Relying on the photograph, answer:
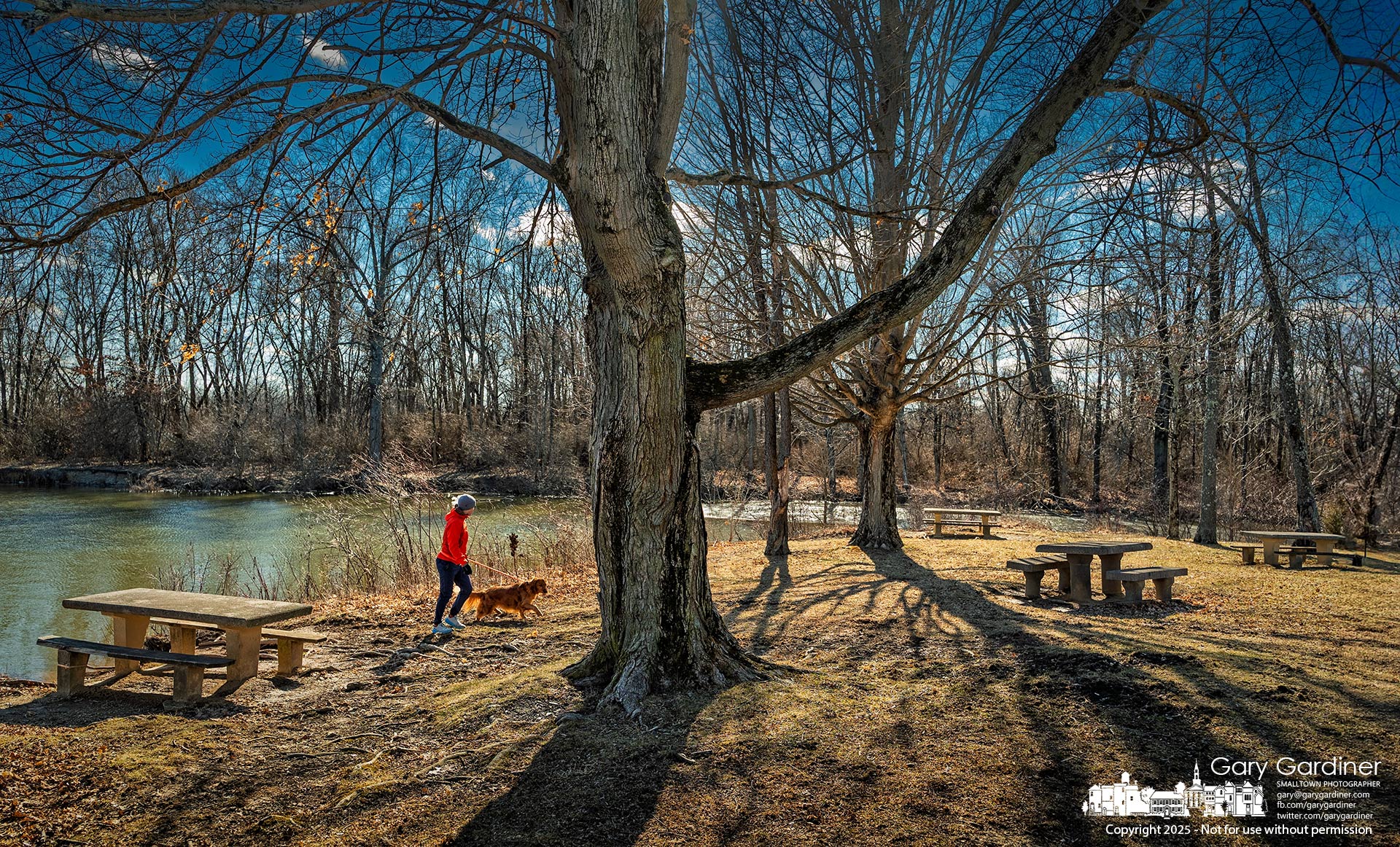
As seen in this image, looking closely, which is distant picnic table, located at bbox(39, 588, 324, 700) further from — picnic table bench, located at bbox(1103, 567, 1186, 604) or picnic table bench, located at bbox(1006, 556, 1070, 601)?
picnic table bench, located at bbox(1103, 567, 1186, 604)

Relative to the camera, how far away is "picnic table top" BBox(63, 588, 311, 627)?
5.74 m

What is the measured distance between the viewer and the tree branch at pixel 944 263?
15.7 feet

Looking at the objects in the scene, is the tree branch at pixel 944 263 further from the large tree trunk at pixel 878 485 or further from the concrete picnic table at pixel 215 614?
the large tree trunk at pixel 878 485

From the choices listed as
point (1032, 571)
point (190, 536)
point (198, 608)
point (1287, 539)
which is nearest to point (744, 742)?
point (198, 608)

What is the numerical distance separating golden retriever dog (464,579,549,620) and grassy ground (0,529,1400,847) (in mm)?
1375

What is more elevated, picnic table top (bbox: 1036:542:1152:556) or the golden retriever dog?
picnic table top (bbox: 1036:542:1152:556)

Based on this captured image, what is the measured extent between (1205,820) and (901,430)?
27.7 meters

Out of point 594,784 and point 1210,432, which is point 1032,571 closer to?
point 594,784

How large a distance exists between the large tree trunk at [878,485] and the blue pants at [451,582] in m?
7.16

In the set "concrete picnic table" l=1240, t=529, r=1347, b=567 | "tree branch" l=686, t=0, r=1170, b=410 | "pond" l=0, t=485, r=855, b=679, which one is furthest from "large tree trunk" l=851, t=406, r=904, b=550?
"tree branch" l=686, t=0, r=1170, b=410

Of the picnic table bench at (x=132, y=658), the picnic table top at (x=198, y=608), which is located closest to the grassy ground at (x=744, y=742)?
the picnic table bench at (x=132, y=658)

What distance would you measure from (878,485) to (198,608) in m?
9.86

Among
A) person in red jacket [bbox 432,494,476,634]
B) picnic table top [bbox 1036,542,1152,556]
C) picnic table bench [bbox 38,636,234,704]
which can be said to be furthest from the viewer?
picnic table top [bbox 1036,542,1152,556]

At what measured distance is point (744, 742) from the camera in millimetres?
4012
